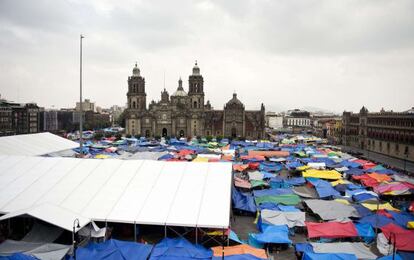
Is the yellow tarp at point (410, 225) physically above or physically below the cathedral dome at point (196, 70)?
below

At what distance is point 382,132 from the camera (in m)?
54.6

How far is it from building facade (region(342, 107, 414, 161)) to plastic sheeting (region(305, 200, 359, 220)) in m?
30.4

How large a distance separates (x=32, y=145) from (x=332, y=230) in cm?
3035

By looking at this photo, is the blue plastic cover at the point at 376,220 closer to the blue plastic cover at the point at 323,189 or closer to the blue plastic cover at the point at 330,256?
the blue plastic cover at the point at 330,256

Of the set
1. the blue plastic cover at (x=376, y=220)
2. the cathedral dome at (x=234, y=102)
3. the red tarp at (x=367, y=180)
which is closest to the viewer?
the blue plastic cover at (x=376, y=220)

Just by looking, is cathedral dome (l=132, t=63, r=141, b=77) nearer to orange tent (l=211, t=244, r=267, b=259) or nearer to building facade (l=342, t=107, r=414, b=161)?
building facade (l=342, t=107, r=414, b=161)

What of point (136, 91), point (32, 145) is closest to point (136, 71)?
point (136, 91)

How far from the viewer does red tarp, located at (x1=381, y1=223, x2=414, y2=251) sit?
14.8 m

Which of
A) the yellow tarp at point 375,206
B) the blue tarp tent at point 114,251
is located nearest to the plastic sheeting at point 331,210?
the yellow tarp at point 375,206

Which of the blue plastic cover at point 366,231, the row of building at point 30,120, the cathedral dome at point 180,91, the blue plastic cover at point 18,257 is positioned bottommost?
the blue plastic cover at point 366,231

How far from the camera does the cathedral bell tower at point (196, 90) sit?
78.1 m

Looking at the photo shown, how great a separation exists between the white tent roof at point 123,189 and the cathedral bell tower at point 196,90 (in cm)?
5717

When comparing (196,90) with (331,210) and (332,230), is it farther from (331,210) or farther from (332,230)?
(332,230)

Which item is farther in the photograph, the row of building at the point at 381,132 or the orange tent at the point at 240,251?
the row of building at the point at 381,132
